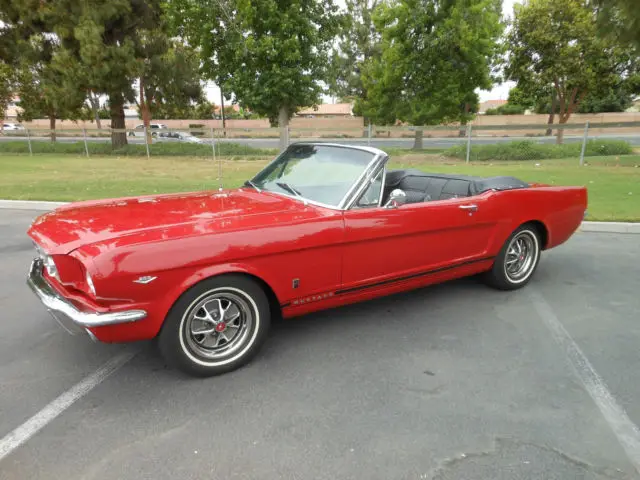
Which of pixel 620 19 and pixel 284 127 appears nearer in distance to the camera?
pixel 620 19

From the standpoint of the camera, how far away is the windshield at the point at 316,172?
3631 millimetres

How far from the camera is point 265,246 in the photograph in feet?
9.71

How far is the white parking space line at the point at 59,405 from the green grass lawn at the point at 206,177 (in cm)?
715

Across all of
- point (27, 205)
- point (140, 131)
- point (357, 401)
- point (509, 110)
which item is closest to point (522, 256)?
point (357, 401)

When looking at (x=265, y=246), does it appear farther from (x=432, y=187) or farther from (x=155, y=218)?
(x=432, y=187)

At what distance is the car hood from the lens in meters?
2.77

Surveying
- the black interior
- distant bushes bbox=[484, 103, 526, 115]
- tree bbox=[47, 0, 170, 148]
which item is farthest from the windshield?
distant bushes bbox=[484, 103, 526, 115]

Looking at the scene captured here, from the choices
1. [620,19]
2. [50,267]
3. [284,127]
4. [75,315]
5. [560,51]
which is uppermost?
[560,51]

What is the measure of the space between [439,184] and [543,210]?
104cm

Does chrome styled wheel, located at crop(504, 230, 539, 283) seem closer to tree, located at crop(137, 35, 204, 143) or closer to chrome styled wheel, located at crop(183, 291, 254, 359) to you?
chrome styled wheel, located at crop(183, 291, 254, 359)

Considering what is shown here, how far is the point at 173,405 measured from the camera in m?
2.69

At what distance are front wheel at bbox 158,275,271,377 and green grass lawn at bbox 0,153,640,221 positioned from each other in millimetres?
6636

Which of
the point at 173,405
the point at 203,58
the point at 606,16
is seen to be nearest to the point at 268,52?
the point at 203,58

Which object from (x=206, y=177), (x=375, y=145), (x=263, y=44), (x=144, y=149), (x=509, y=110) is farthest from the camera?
(x=509, y=110)
